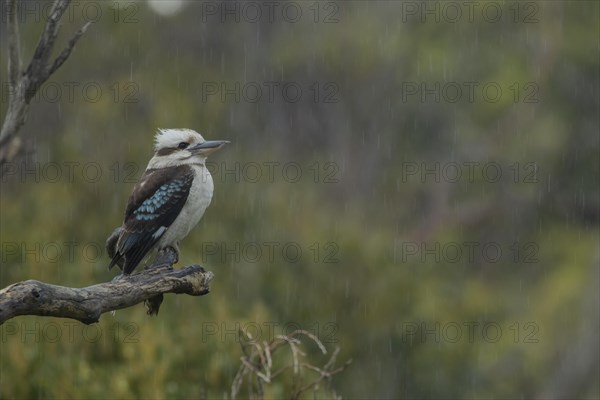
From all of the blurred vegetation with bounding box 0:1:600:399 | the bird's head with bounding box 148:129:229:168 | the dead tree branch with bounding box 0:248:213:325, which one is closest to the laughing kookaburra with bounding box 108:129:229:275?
the bird's head with bounding box 148:129:229:168

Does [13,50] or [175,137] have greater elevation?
[13,50]

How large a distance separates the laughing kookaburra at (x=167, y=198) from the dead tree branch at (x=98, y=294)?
13.2 inches

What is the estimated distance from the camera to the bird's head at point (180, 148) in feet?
20.5

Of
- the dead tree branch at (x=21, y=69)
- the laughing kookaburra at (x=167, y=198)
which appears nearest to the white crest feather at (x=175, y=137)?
the laughing kookaburra at (x=167, y=198)

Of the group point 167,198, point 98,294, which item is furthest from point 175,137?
Answer: point 98,294

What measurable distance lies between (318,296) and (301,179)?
30.9 ft

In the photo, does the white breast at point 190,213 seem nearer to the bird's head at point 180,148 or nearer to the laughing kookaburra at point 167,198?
the laughing kookaburra at point 167,198

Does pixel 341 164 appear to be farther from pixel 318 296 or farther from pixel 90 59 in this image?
pixel 318 296

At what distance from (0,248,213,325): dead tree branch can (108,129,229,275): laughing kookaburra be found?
13.2 inches

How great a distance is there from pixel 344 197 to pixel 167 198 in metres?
17.0

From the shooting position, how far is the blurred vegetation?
30.0 ft

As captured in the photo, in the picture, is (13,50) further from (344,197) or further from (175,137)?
(344,197)

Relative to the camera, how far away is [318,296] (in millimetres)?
11359

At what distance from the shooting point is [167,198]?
19.5 feet
